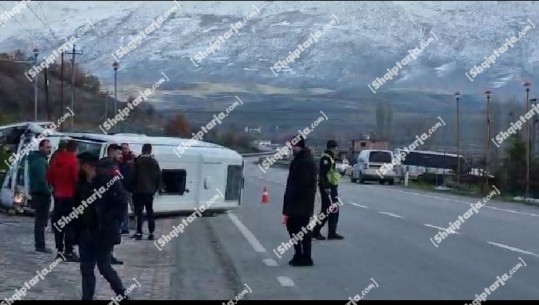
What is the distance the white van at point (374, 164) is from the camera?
52812 millimetres

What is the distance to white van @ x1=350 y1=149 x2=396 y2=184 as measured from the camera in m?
52.8

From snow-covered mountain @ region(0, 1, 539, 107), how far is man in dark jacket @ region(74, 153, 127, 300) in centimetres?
3337

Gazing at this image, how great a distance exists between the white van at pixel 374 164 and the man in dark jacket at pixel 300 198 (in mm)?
38796

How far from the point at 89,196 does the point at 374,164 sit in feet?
146

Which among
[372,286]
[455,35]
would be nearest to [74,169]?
[372,286]

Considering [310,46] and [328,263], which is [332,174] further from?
[310,46]

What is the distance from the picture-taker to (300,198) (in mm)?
13773

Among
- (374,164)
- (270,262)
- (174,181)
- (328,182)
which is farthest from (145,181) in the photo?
(374,164)

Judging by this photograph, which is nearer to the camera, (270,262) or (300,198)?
(300,198)

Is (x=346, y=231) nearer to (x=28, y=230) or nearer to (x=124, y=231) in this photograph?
(x=124, y=231)

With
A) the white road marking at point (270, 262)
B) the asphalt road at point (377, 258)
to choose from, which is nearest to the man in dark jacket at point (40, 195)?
the asphalt road at point (377, 258)

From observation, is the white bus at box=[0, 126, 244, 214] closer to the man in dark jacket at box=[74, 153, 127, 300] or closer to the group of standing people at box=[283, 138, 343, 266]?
the group of standing people at box=[283, 138, 343, 266]

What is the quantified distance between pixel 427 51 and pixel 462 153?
6.70m

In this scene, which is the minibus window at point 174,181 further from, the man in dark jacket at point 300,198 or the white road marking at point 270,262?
the man in dark jacket at point 300,198
